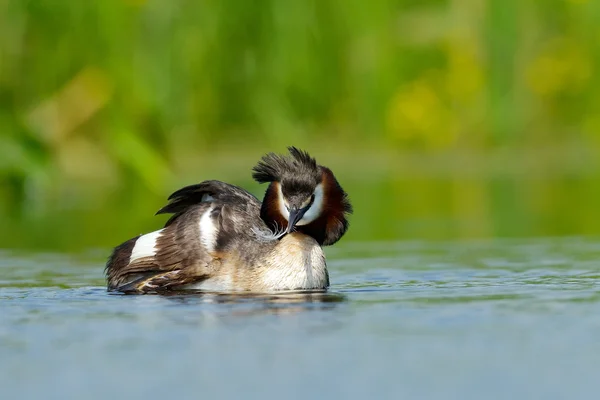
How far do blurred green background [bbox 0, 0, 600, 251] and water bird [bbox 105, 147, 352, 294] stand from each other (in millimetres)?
3110

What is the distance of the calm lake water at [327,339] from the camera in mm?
6457

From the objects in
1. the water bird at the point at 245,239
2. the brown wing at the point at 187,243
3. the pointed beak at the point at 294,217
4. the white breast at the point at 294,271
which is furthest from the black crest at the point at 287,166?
the white breast at the point at 294,271

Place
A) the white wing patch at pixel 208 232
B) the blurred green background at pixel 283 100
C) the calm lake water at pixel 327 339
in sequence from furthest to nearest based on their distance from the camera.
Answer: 1. the blurred green background at pixel 283 100
2. the white wing patch at pixel 208 232
3. the calm lake water at pixel 327 339

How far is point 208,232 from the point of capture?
1008cm

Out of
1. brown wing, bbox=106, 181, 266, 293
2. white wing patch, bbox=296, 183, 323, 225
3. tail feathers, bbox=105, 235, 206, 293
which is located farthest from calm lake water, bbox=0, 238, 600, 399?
white wing patch, bbox=296, 183, 323, 225

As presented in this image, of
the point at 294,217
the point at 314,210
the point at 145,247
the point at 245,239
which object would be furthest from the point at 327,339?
the point at 145,247

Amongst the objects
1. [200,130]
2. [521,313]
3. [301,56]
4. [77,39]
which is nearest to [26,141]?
[77,39]

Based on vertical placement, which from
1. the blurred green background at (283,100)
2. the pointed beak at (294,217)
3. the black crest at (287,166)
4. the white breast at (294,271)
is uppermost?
the blurred green background at (283,100)

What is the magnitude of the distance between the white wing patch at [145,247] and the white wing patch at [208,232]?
0.38 m

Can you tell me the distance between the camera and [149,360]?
704 centimetres

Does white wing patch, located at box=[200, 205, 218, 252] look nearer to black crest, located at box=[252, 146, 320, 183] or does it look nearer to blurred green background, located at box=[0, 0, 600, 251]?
black crest, located at box=[252, 146, 320, 183]

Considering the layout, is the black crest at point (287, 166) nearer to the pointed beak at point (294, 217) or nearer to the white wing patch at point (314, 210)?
the white wing patch at point (314, 210)

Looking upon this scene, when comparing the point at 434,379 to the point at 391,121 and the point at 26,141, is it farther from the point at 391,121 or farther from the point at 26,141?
the point at 391,121

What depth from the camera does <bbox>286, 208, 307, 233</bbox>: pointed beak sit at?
9789mm
